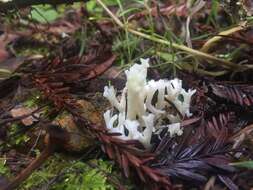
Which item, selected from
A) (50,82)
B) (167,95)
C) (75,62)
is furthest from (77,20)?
(167,95)

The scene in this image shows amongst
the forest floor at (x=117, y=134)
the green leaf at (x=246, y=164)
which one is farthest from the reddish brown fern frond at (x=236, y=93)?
the green leaf at (x=246, y=164)

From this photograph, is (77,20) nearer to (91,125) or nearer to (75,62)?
(75,62)

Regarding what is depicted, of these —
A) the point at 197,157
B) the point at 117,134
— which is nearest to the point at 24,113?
the point at 117,134

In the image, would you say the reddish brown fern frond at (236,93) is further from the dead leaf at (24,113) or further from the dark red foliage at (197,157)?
the dead leaf at (24,113)

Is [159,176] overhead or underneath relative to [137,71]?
underneath

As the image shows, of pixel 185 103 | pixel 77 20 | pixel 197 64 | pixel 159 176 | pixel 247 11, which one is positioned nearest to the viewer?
pixel 159 176

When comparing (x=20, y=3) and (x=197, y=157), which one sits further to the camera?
(x=20, y=3)

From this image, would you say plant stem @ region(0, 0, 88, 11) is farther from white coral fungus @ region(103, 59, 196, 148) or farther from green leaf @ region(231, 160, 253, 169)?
green leaf @ region(231, 160, 253, 169)

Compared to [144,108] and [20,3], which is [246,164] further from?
[20,3]

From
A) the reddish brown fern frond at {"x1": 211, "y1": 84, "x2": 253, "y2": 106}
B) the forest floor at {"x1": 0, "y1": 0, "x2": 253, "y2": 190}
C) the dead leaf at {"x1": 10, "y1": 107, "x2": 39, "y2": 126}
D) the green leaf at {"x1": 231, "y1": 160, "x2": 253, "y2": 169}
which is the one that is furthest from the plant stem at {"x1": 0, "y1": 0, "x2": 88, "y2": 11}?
the green leaf at {"x1": 231, "y1": 160, "x2": 253, "y2": 169}
